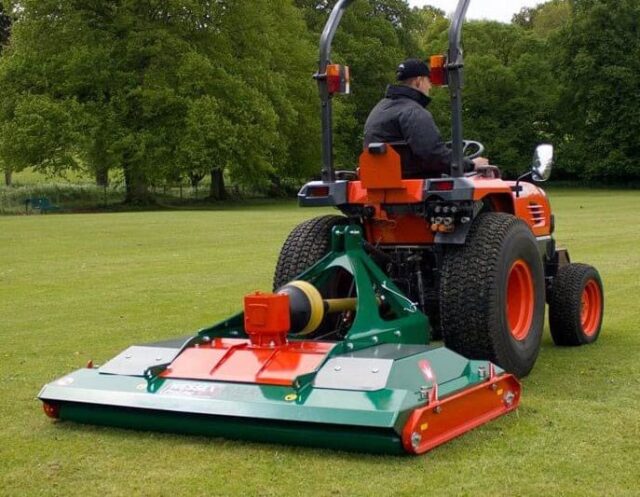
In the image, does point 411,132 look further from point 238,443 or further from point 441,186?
point 238,443

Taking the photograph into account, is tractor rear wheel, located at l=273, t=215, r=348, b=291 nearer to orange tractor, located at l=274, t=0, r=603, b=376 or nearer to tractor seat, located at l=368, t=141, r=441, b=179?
orange tractor, located at l=274, t=0, r=603, b=376

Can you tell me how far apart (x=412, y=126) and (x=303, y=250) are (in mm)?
1192

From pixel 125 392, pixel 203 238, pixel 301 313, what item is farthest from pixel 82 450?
pixel 203 238

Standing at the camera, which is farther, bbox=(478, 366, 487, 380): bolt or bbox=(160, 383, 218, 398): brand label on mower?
bbox=(478, 366, 487, 380): bolt

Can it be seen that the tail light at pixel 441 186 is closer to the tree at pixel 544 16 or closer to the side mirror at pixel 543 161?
the side mirror at pixel 543 161

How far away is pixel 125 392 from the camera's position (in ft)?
18.8

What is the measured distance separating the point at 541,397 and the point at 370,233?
181 centimetres

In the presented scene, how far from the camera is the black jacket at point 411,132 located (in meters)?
6.93

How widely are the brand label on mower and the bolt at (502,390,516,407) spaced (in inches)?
65.5

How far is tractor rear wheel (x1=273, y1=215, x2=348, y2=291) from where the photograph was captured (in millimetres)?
7297

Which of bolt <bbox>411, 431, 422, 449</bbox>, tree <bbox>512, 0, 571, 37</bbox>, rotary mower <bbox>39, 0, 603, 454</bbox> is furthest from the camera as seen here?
tree <bbox>512, 0, 571, 37</bbox>

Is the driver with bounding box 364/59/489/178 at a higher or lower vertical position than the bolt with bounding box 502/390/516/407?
higher

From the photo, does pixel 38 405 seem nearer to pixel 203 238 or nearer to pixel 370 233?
pixel 370 233

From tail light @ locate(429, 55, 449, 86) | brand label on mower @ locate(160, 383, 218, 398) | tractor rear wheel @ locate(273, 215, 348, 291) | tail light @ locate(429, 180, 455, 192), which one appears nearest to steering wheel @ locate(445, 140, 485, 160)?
tail light @ locate(429, 55, 449, 86)
